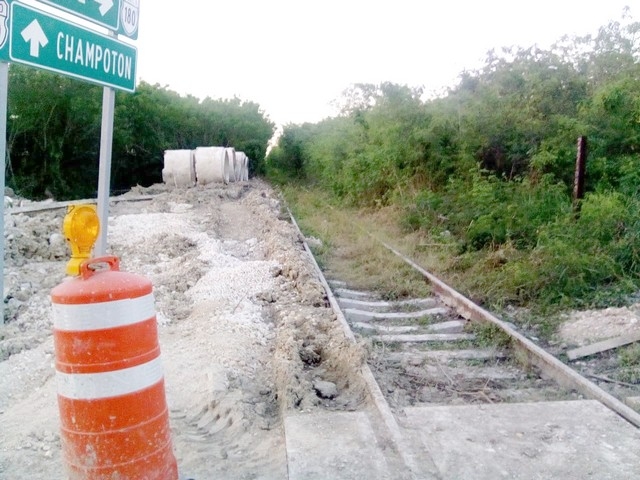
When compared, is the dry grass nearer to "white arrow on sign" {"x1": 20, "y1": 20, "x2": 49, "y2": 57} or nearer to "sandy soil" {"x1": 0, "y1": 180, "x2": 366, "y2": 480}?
"sandy soil" {"x1": 0, "y1": 180, "x2": 366, "y2": 480}

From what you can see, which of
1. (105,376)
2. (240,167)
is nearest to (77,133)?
(240,167)

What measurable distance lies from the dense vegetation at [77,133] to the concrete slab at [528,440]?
2813 cm

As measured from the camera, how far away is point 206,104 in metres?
48.2

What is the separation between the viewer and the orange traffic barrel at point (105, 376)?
8.97 feet

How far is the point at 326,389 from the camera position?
482cm

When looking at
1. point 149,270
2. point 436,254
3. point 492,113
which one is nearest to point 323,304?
point 149,270

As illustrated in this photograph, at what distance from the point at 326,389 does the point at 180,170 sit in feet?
72.8

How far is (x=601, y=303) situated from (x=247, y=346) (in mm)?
4354

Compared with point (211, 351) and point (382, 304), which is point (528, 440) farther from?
point (382, 304)

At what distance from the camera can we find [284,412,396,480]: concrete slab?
3445mm

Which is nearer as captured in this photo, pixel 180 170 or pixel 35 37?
pixel 35 37

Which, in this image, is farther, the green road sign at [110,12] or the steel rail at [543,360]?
the steel rail at [543,360]

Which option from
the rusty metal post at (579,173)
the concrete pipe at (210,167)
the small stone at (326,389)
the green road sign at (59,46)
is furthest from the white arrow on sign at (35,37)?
the concrete pipe at (210,167)

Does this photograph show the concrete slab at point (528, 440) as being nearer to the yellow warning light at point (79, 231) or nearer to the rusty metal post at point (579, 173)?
the yellow warning light at point (79, 231)
